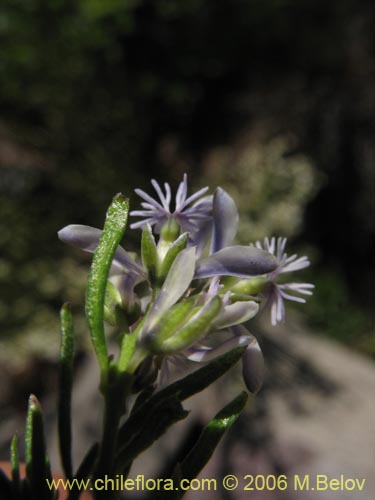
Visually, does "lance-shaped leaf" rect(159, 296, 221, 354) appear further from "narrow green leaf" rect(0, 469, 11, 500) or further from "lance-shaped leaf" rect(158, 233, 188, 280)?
"narrow green leaf" rect(0, 469, 11, 500)

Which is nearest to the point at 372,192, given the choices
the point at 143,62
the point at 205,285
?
the point at 143,62

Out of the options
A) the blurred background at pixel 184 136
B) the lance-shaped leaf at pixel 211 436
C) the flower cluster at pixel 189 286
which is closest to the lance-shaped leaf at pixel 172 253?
the flower cluster at pixel 189 286

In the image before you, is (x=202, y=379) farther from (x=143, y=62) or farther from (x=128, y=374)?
(x=143, y=62)

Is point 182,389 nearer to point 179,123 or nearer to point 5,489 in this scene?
point 5,489

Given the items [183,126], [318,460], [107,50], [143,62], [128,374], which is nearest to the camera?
[128,374]

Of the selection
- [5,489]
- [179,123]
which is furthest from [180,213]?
[179,123]

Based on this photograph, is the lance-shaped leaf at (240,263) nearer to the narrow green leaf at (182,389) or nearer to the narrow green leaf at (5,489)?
the narrow green leaf at (182,389)
